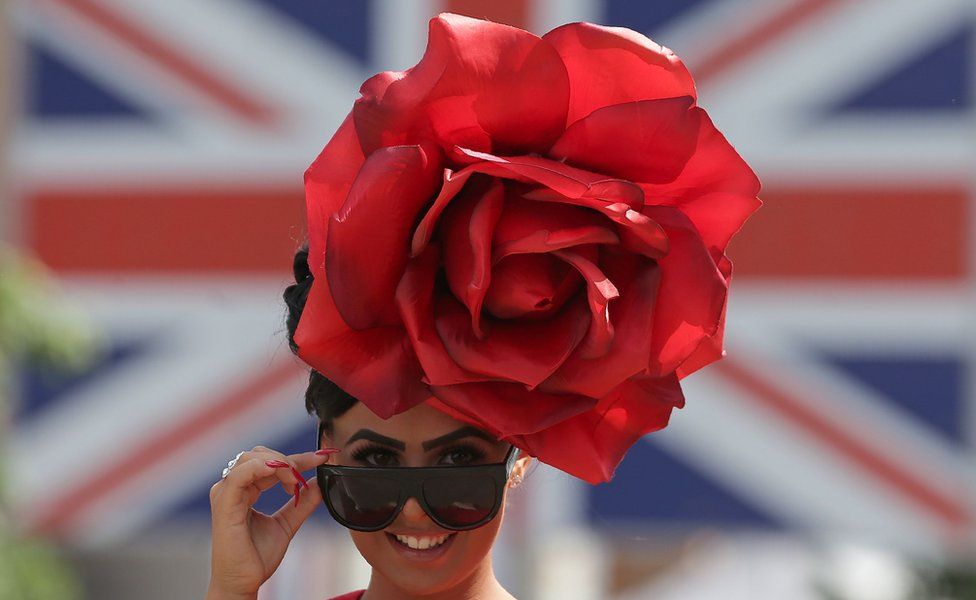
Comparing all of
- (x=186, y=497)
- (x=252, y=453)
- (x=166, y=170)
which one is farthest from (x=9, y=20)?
(x=252, y=453)

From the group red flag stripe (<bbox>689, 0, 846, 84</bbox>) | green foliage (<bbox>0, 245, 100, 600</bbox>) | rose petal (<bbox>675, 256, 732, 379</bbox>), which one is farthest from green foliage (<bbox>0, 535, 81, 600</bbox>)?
rose petal (<bbox>675, 256, 732, 379</bbox>)

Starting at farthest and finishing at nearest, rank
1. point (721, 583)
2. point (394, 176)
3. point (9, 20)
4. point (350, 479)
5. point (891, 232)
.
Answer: point (721, 583)
point (9, 20)
point (891, 232)
point (350, 479)
point (394, 176)

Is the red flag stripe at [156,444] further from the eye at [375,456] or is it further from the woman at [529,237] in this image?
the woman at [529,237]

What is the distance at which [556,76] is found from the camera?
5.41 ft

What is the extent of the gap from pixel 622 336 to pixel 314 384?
511 mm

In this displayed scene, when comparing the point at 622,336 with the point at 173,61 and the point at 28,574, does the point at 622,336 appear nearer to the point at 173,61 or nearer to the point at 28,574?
the point at 28,574

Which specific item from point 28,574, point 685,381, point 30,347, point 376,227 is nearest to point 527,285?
point 376,227

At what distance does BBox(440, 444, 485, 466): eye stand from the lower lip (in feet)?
0.30

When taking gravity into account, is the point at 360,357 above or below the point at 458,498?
above

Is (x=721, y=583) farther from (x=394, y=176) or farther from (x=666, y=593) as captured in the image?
(x=394, y=176)

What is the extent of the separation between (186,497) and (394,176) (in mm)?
4405

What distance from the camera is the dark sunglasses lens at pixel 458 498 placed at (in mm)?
1764

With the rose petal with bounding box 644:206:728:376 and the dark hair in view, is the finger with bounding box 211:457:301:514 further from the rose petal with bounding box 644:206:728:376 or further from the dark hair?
the rose petal with bounding box 644:206:728:376

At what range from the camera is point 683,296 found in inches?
64.1
